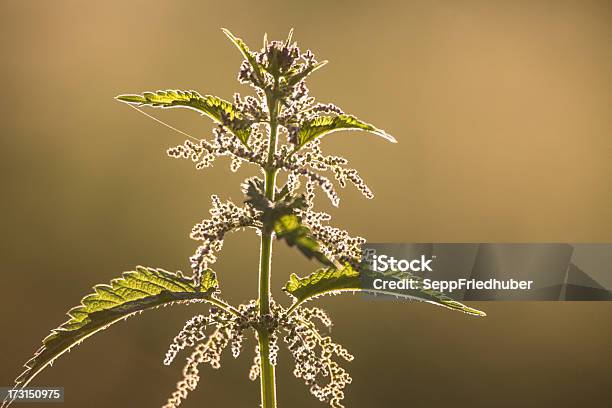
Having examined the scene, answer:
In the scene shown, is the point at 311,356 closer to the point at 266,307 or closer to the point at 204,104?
the point at 266,307

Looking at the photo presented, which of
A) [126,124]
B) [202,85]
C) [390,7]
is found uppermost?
[390,7]

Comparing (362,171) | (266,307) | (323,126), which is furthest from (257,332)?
(362,171)

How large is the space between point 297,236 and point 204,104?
0.26m

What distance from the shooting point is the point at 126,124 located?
96.3 inches

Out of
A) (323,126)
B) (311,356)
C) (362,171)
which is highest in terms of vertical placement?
(362,171)

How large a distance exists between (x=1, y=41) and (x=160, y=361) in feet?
4.46

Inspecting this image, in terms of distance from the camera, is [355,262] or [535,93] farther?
[535,93]

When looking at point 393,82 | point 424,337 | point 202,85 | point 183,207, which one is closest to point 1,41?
point 202,85

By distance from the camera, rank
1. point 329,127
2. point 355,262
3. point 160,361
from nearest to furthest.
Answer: point 355,262
point 329,127
point 160,361

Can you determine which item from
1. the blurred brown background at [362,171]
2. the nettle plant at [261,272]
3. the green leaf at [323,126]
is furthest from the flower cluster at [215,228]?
the blurred brown background at [362,171]

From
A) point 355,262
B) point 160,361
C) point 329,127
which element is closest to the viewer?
point 355,262

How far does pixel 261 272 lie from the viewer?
72cm

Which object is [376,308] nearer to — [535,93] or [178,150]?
[535,93]

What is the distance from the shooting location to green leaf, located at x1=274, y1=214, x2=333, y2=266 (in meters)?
0.51
